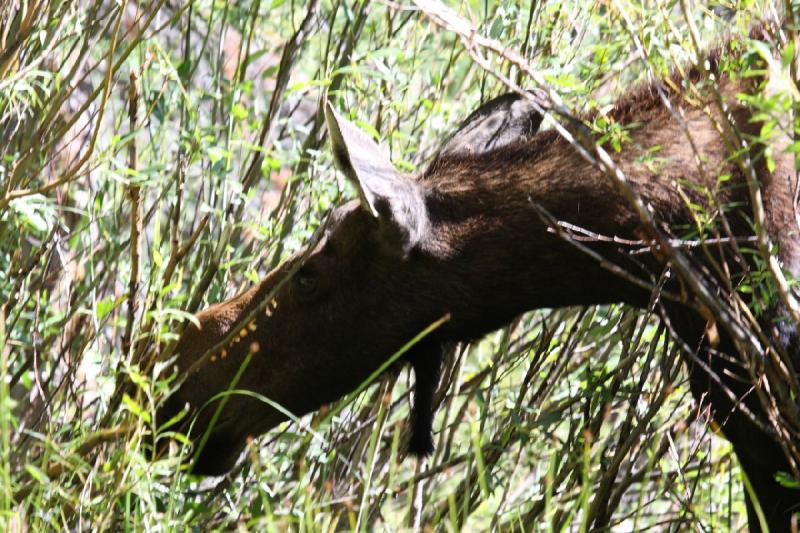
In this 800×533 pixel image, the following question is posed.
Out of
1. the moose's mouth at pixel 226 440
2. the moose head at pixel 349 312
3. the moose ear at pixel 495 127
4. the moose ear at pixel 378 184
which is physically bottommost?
the moose's mouth at pixel 226 440

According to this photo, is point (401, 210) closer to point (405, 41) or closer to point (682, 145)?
point (682, 145)

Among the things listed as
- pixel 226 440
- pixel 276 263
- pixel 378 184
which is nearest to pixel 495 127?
pixel 378 184

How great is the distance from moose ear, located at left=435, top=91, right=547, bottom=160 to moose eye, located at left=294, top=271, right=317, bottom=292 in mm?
663

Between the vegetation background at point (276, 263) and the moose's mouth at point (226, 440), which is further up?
the vegetation background at point (276, 263)

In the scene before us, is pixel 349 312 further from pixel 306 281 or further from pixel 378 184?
pixel 378 184

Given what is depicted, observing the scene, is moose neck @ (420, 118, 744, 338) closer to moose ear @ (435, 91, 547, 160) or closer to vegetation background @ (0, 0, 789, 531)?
moose ear @ (435, 91, 547, 160)

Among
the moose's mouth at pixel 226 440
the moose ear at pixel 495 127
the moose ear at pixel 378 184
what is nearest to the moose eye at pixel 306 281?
the moose ear at pixel 378 184

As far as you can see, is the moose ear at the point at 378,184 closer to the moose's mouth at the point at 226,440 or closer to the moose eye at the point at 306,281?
the moose eye at the point at 306,281

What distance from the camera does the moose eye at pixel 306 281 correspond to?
14.2 ft

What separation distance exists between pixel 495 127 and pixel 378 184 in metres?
0.71

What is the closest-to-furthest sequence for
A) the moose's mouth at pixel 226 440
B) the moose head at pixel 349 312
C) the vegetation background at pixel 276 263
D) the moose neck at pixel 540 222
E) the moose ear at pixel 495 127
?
the moose neck at pixel 540 222
the moose head at pixel 349 312
the vegetation background at pixel 276 263
the moose ear at pixel 495 127
the moose's mouth at pixel 226 440

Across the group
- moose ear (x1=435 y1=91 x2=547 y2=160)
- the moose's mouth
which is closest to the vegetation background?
the moose's mouth

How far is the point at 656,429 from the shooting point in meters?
4.82

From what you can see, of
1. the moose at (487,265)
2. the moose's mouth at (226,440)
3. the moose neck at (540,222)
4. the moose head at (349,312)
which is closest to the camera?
the moose at (487,265)
